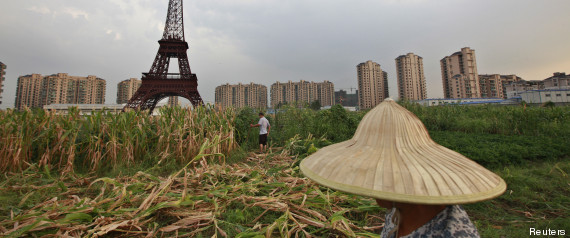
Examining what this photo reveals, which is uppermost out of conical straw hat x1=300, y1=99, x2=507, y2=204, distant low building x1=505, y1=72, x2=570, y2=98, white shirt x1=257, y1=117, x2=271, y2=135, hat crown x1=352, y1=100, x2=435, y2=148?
distant low building x1=505, y1=72, x2=570, y2=98

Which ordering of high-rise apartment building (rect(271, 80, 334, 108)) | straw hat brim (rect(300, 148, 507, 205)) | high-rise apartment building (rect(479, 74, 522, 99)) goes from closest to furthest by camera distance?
straw hat brim (rect(300, 148, 507, 205))
high-rise apartment building (rect(479, 74, 522, 99))
high-rise apartment building (rect(271, 80, 334, 108))

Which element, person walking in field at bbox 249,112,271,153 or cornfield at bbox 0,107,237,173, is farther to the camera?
person walking in field at bbox 249,112,271,153

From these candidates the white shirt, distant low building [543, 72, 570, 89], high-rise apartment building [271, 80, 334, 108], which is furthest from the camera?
high-rise apartment building [271, 80, 334, 108]

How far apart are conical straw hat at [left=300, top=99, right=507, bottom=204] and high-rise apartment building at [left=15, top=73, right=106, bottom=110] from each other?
6556 cm

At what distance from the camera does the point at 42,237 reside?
149cm

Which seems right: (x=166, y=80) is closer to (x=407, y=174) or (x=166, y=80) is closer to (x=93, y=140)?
(x=93, y=140)

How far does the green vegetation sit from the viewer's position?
1.79 meters

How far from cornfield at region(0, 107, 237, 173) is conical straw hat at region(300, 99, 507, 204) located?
2909 millimetres

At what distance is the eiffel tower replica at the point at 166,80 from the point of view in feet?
62.3

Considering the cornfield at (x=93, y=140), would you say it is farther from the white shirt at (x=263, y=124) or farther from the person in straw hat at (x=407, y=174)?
the person in straw hat at (x=407, y=174)

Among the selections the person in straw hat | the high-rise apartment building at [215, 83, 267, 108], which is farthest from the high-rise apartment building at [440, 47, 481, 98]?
the person in straw hat

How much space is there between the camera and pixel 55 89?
150 feet

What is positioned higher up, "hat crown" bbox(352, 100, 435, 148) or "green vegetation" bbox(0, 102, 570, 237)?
"hat crown" bbox(352, 100, 435, 148)

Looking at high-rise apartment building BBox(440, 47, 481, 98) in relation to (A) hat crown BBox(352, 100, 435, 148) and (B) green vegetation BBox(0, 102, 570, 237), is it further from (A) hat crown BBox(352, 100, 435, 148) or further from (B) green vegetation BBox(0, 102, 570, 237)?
(A) hat crown BBox(352, 100, 435, 148)
